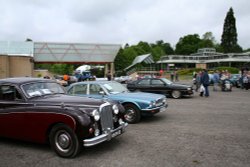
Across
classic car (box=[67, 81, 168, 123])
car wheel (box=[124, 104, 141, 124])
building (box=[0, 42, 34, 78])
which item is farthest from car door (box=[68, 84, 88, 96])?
building (box=[0, 42, 34, 78])

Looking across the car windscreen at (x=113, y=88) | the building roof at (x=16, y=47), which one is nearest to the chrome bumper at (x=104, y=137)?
the car windscreen at (x=113, y=88)

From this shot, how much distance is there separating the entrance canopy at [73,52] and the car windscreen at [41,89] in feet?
105

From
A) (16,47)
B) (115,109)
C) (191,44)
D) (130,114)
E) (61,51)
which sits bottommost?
(130,114)

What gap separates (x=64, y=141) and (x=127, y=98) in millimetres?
3622

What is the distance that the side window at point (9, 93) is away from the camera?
6175 millimetres

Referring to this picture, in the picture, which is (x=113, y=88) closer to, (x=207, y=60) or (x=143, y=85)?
(x=143, y=85)

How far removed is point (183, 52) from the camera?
116 m

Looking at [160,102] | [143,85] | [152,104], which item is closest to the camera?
[152,104]

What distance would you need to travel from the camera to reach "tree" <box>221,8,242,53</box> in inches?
3346

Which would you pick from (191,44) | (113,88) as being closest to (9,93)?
(113,88)

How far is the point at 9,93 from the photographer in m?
6.29

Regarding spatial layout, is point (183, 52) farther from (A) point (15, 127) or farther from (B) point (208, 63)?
(A) point (15, 127)

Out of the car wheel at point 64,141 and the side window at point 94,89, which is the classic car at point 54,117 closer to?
the car wheel at point 64,141

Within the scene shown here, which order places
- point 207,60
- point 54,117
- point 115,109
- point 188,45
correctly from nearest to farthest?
Answer: point 54,117
point 115,109
point 207,60
point 188,45
